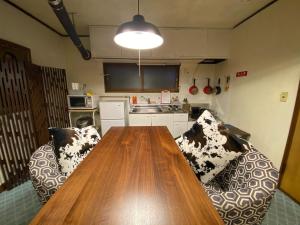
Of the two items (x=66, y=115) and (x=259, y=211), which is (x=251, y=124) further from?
(x=66, y=115)

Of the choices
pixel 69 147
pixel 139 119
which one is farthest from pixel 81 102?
pixel 69 147

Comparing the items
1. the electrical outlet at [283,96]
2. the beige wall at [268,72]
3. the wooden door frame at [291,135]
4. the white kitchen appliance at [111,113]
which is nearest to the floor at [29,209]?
the wooden door frame at [291,135]

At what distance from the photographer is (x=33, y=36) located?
249 cm

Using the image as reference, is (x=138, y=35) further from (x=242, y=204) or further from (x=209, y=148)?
(x=242, y=204)

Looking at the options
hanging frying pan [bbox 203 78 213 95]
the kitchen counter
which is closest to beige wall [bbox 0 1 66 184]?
the kitchen counter

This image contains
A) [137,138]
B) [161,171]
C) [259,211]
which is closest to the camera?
[259,211]

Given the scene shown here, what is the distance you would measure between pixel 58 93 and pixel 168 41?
246 cm

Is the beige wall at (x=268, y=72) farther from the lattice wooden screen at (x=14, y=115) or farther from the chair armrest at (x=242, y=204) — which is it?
the lattice wooden screen at (x=14, y=115)

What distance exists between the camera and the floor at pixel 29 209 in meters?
1.50

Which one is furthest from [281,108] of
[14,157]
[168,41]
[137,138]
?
[14,157]

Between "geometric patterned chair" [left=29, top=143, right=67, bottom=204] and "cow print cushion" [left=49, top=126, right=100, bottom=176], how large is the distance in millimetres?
127

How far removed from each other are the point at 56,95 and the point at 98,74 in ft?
3.35

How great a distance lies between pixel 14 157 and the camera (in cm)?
203

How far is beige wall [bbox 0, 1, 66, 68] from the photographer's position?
1995mm
